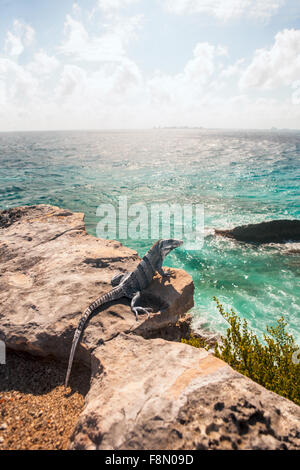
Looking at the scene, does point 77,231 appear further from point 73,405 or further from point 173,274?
point 73,405

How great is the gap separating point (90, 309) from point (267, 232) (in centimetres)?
1336

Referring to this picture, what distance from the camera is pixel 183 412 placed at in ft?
9.86

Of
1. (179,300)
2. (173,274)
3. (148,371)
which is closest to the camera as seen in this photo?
(148,371)

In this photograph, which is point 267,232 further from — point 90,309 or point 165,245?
point 90,309

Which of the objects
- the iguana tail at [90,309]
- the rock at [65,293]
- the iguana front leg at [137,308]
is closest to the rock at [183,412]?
the iguana tail at [90,309]

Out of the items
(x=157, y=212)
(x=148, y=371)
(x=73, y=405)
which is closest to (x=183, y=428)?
(x=148, y=371)

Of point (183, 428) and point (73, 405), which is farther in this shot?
point (73, 405)

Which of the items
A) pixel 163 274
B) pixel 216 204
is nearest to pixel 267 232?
pixel 216 204

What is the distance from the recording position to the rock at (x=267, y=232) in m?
15.4

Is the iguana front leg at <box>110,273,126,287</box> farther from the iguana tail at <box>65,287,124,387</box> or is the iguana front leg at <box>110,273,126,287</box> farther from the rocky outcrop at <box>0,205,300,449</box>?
the iguana tail at <box>65,287,124,387</box>

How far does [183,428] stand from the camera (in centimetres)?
287
